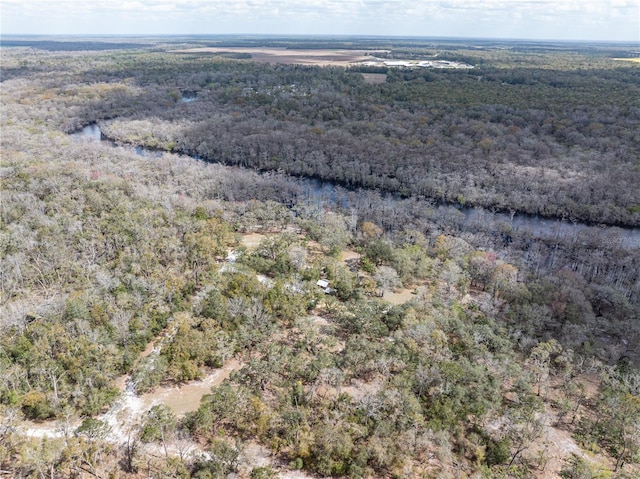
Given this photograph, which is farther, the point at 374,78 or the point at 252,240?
the point at 374,78

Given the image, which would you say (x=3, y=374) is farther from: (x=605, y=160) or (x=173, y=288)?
Result: (x=605, y=160)

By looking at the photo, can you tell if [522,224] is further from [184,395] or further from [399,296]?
[184,395]

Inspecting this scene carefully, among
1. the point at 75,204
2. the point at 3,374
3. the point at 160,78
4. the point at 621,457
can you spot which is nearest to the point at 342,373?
the point at 621,457

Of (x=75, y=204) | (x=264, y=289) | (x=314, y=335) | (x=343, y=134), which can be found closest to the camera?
(x=314, y=335)

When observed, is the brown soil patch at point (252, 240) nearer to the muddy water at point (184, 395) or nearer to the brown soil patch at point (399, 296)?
the brown soil patch at point (399, 296)

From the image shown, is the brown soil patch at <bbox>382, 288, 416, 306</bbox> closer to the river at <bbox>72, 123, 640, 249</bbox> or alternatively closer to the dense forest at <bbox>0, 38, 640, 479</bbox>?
the dense forest at <bbox>0, 38, 640, 479</bbox>

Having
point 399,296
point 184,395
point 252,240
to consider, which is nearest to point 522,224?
point 399,296

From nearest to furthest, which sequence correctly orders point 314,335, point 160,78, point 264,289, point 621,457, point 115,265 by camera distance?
point 621,457, point 314,335, point 264,289, point 115,265, point 160,78

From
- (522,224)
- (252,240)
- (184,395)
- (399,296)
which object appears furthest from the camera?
(522,224)
